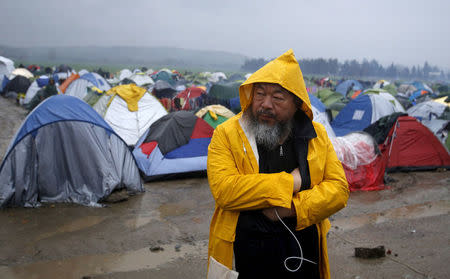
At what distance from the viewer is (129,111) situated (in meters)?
10.3

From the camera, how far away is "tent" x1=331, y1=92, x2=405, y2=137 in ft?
37.4

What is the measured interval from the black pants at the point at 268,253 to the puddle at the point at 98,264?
2418 mm

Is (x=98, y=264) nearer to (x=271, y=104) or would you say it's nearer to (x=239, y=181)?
(x=239, y=181)

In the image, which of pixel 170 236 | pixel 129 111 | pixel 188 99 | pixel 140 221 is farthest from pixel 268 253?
pixel 188 99

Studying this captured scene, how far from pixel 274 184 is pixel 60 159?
5.38m

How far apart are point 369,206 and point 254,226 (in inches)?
207

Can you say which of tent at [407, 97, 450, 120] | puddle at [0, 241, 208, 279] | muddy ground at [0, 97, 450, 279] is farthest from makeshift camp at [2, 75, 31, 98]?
tent at [407, 97, 450, 120]

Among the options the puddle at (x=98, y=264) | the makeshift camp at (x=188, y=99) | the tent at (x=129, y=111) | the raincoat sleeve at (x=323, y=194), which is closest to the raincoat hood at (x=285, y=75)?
the raincoat sleeve at (x=323, y=194)

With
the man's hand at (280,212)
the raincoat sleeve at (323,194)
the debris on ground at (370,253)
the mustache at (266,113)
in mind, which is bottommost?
the debris on ground at (370,253)

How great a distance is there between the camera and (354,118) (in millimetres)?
11789

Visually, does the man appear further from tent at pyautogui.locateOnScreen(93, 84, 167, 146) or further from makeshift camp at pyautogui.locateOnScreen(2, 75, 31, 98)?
makeshift camp at pyautogui.locateOnScreen(2, 75, 31, 98)

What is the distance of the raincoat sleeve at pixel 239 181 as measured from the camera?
1.79 meters

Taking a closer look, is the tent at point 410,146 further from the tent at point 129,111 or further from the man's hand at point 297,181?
the man's hand at point 297,181

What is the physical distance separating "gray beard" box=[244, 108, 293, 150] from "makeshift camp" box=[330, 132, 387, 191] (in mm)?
5353
